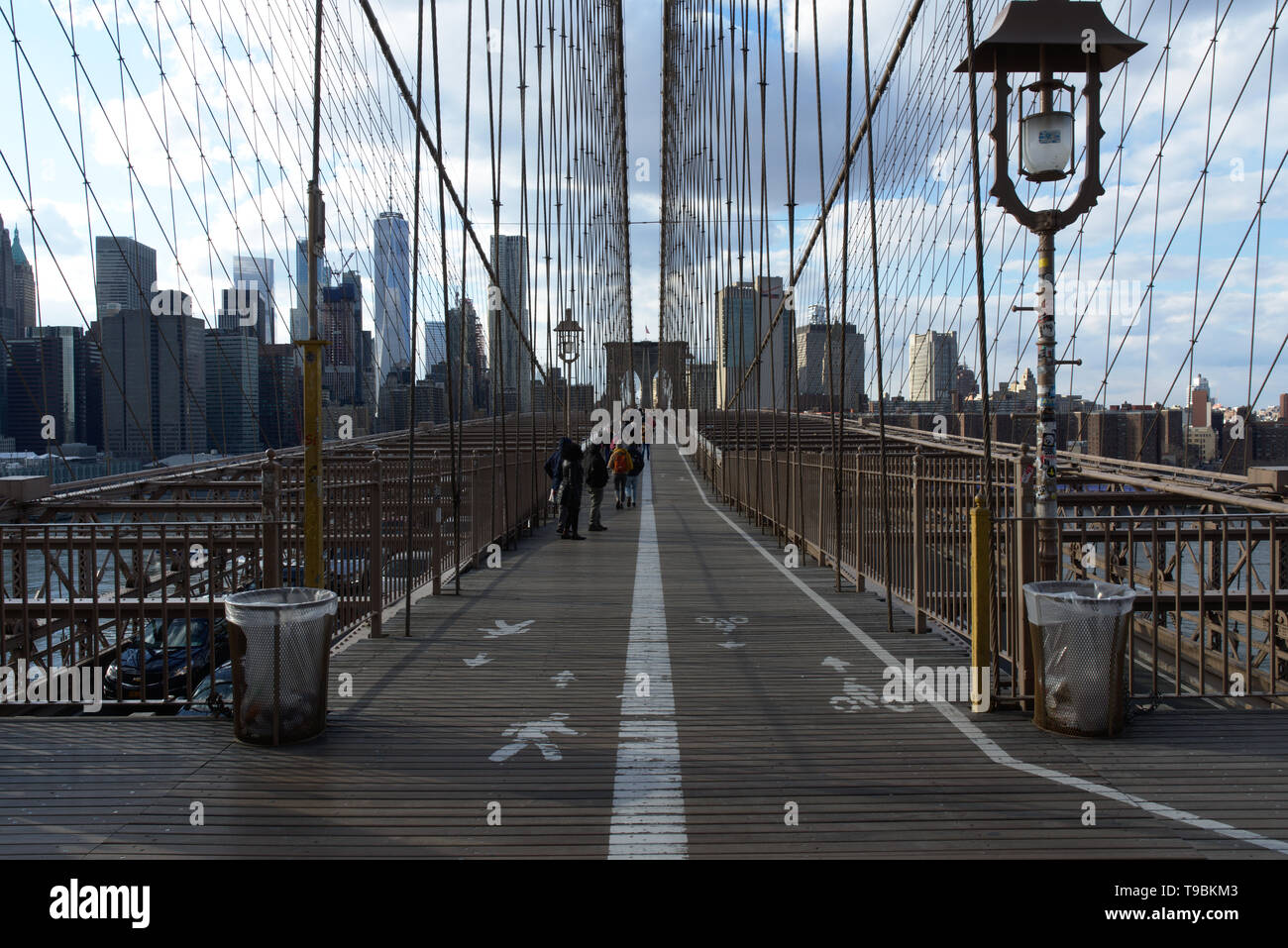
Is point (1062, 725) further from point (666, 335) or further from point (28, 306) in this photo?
point (666, 335)

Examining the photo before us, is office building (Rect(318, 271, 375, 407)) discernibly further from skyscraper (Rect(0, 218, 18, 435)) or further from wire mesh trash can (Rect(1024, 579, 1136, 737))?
wire mesh trash can (Rect(1024, 579, 1136, 737))

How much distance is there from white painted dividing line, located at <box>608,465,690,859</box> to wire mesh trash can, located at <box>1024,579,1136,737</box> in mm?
1686

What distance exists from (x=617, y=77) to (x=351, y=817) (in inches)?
2383

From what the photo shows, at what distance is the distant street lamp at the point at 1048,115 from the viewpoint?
5.77 meters

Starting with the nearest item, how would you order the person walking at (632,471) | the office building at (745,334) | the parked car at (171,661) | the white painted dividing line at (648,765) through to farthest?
1. the white painted dividing line at (648,765)
2. the parked car at (171,661)
3. the person walking at (632,471)
4. the office building at (745,334)

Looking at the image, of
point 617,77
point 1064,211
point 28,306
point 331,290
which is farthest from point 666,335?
point 1064,211

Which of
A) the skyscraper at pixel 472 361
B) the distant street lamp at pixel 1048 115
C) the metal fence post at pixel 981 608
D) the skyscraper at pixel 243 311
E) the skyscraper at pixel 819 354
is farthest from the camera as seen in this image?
the skyscraper at pixel 819 354

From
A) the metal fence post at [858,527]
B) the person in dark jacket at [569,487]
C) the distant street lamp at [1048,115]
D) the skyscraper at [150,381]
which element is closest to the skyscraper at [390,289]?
the skyscraper at [150,381]

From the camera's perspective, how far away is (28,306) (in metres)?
12.9

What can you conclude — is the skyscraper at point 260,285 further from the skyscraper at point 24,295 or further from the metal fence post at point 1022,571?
the metal fence post at point 1022,571

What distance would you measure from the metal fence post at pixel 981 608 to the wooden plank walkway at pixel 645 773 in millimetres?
164

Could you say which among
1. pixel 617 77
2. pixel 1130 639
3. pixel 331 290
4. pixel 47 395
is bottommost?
pixel 1130 639

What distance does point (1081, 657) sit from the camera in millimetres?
4363

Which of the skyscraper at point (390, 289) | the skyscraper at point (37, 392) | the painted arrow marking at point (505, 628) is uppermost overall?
the skyscraper at point (390, 289)
